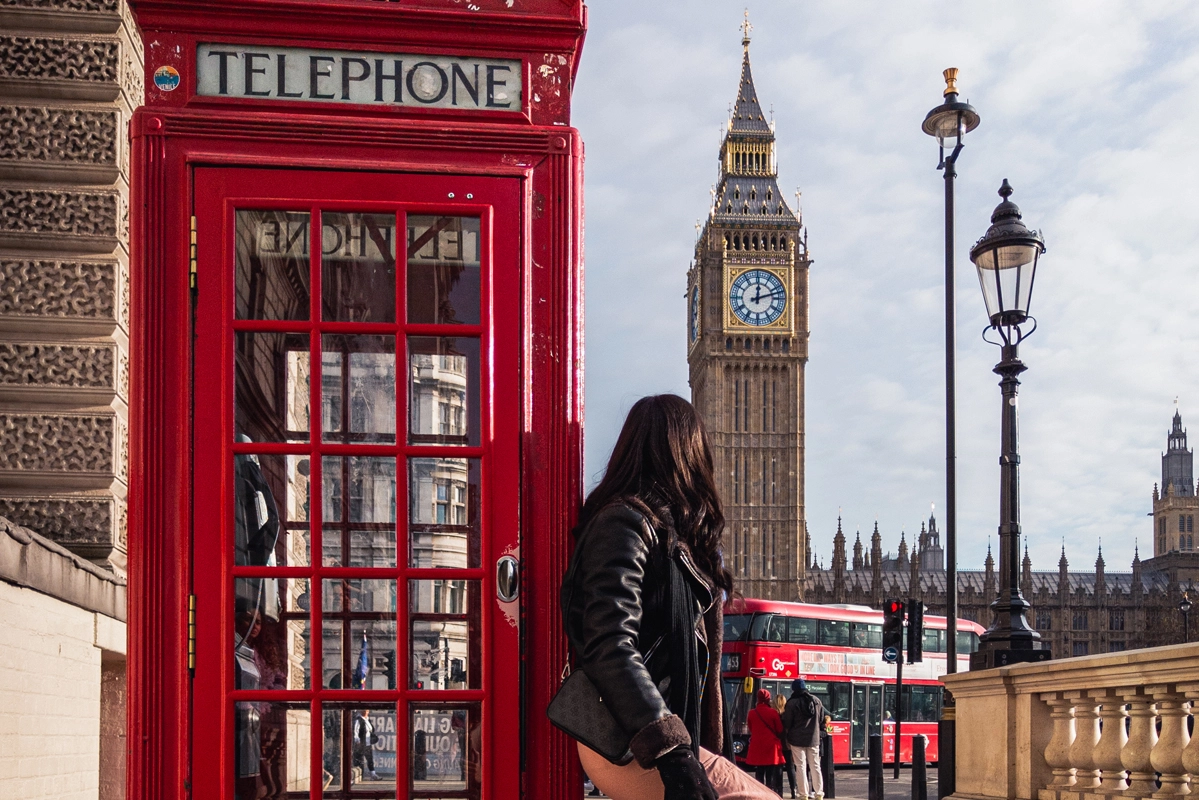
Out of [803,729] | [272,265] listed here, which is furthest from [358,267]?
[803,729]

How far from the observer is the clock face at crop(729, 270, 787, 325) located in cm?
7025

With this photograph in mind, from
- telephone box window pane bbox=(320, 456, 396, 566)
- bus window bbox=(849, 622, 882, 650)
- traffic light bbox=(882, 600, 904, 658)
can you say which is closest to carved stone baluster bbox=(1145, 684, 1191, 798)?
telephone box window pane bbox=(320, 456, 396, 566)

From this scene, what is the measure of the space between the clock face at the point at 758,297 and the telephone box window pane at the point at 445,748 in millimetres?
67573

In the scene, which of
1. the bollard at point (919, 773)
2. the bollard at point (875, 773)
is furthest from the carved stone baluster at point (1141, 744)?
the bollard at point (875, 773)

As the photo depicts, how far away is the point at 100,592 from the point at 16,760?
0.65 meters

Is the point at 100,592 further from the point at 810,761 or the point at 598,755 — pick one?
the point at 810,761

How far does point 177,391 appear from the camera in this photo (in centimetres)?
333

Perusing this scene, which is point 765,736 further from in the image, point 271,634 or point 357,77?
point 357,77

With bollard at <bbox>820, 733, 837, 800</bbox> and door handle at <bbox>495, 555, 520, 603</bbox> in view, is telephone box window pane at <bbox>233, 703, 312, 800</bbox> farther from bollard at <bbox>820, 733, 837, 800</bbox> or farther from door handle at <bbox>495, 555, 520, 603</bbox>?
bollard at <bbox>820, 733, 837, 800</bbox>

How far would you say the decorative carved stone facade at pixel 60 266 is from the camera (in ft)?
12.7

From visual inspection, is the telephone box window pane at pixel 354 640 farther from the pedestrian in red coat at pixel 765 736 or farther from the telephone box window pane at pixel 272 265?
the pedestrian in red coat at pixel 765 736

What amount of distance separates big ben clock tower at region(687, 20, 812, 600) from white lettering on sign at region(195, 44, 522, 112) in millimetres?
66014

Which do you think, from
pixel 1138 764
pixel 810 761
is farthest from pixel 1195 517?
pixel 1138 764

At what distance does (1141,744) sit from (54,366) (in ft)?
15.3
